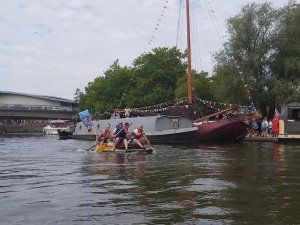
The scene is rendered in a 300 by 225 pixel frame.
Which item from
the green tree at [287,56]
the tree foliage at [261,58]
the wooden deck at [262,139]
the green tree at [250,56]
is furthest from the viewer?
the green tree at [250,56]

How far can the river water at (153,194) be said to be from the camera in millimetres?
8695

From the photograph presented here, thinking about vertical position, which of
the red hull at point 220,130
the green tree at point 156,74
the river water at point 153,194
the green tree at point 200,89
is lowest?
the river water at point 153,194

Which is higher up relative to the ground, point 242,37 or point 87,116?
point 242,37

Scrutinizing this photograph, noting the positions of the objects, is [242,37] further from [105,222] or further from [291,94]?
[105,222]

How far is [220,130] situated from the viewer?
34.7 meters

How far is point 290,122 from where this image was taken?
3209cm

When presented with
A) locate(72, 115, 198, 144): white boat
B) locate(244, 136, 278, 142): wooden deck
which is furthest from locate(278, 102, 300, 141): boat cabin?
locate(72, 115, 198, 144): white boat

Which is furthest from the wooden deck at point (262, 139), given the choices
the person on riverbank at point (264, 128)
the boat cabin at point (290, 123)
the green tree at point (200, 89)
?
the green tree at point (200, 89)

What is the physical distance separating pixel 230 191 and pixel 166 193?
1.55 m

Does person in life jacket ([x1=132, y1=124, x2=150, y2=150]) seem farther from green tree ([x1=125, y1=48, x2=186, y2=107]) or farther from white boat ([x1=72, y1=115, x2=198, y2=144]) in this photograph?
green tree ([x1=125, y1=48, x2=186, y2=107])

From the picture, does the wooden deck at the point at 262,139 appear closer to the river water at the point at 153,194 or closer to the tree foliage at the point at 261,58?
the tree foliage at the point at 261,58

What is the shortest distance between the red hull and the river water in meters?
17.0

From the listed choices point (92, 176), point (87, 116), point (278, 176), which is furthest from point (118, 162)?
point (87, 116)

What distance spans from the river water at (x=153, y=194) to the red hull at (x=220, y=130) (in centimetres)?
1701
